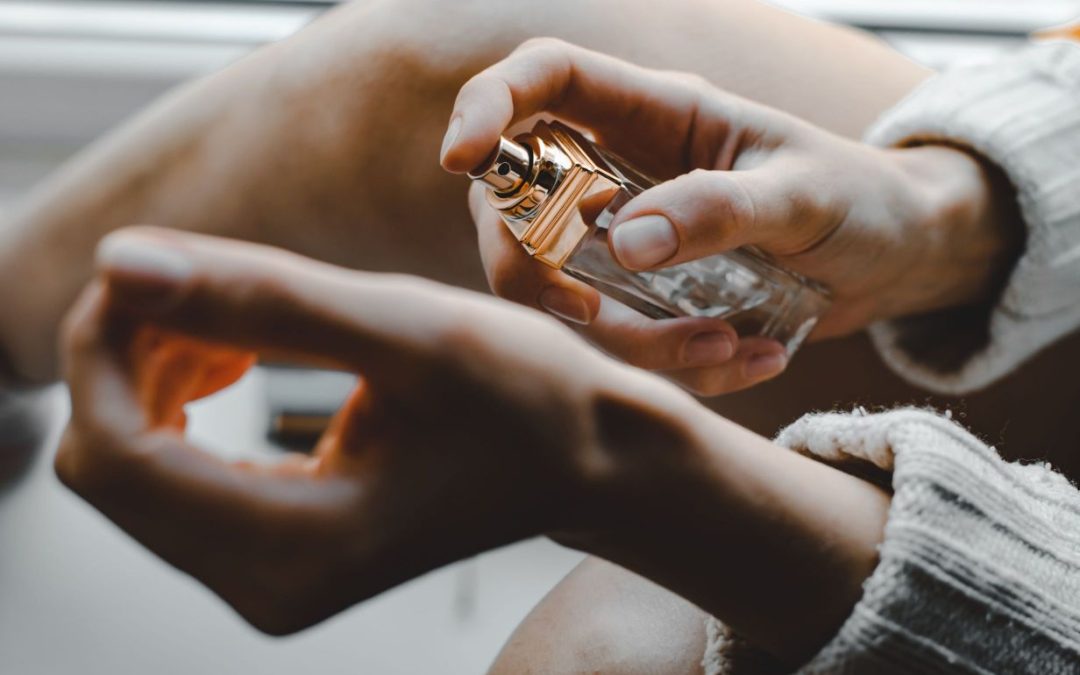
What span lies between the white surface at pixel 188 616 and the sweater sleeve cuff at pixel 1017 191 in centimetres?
21

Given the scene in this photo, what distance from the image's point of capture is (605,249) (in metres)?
0.35

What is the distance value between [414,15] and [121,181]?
0.17 m

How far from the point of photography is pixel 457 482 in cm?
19

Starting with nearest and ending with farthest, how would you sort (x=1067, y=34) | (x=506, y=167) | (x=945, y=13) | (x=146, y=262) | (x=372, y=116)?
(x=146, y=262)
(x=506, y=167)
(x=372, y=116)
(x=1067, y=34)
(x=945, y=13)

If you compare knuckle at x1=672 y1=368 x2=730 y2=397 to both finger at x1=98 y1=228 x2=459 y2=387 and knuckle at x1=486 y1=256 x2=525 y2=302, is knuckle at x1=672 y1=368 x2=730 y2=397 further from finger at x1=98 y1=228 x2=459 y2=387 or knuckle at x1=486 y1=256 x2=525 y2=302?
finger at x1=98 y1=228 x2=459 y2=387

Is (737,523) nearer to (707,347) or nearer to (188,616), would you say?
(707,347)

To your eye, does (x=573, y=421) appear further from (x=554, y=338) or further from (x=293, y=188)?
(x=293, y=188)

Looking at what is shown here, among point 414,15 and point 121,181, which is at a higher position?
point 414,15

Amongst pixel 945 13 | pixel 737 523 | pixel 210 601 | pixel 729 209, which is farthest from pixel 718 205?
pixel 945 13

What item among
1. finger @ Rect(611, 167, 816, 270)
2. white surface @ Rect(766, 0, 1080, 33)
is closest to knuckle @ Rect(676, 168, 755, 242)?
finger @ Rect(611, 167, 816, 270)

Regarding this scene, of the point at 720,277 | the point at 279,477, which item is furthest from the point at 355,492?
the point at 720,277

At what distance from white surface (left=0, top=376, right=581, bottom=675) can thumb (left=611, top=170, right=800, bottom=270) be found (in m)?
0.12

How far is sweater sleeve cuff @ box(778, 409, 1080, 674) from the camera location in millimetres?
239

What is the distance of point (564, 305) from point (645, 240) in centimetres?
7
